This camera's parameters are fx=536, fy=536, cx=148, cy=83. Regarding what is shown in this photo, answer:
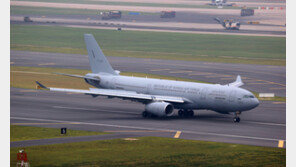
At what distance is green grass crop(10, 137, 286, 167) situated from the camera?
41.4 m

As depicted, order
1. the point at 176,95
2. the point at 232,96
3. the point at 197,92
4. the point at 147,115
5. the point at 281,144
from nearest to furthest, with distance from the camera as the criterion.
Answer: the point at 281,144, the point at 232,96, the point at 197,92, the point at 147,115, the point at 176,95

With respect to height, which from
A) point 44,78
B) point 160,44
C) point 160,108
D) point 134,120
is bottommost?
point 134,120

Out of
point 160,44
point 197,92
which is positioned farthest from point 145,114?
point 160,44

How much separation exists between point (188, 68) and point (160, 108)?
2256 inches

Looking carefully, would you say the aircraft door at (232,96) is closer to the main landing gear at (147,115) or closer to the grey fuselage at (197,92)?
the grey fuselage at (197,92)

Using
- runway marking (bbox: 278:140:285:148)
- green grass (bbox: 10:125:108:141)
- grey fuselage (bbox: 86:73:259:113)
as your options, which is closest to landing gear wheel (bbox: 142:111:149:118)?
grey fuselage (bbox: 86:73:259:113)

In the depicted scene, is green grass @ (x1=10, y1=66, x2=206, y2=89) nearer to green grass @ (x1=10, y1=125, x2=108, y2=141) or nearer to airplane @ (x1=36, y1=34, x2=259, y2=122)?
airplane @ (x1=36, y1=34, x2=259, y2=122)

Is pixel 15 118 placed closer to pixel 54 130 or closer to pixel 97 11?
pixel 54 130

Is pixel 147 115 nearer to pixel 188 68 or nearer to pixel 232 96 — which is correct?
pixel 232 96

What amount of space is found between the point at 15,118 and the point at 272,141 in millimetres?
30738

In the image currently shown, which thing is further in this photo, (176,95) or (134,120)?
(176,95)

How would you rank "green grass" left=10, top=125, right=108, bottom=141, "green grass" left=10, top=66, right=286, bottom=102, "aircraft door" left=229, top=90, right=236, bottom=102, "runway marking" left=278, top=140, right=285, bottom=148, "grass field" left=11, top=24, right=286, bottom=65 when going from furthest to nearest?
"grass field" left=11, top=24, right=286, bottom=65 < "green grass" left=10, top=66, right=286, bottom=102 < "aircraft door" left=229, top=90, right=236, bottom=102 < "green grass" left=10, top=125, right=108, bottom=141 < "runway marking" left=278, top=140, right=285, bottom=148

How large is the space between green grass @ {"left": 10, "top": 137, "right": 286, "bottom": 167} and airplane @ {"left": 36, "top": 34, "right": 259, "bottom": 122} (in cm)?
1269

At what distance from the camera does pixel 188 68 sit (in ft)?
394
